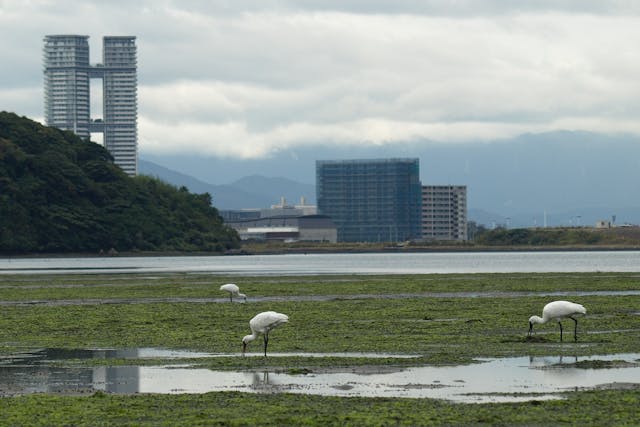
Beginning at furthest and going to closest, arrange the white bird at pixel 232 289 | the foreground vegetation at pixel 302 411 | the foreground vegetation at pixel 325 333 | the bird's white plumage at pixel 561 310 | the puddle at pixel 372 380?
the white bird at pixel 232 289, the bird's white plumage at pixel 561 310, the puddle at pixel 372 380, the foreground vegetation at pixel 325 333, the foreground vegetation at pixel 302 411

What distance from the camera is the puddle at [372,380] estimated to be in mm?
25234

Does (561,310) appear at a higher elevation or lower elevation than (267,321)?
higher

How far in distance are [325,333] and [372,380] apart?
11.5 metres

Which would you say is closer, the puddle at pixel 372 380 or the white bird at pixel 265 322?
the puddle at pixel 372 380

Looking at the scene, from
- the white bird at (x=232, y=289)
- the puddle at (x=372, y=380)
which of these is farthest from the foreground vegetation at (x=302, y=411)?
the white bird at (x=232, y=289)

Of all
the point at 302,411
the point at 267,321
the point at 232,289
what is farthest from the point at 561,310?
the point at 232,289

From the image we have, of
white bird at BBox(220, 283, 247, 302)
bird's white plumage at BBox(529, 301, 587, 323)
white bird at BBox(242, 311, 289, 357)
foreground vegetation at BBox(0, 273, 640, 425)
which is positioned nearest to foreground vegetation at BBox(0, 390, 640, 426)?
foreground vegetation at BBox(0, 273, 640, 425)

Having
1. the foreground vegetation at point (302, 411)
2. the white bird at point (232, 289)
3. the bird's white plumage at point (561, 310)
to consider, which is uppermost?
the bird's white plumage at point (561, 310)

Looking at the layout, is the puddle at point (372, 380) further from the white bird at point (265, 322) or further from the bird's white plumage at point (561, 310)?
the bird's white plumage at point (561, 310)

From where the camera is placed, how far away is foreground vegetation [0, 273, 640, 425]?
2250 cm

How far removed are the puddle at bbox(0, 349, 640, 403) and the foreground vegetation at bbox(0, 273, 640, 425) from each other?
995mm

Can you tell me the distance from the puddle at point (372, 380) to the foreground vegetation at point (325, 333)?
0.99 m

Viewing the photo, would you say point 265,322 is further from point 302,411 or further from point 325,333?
point 302,411

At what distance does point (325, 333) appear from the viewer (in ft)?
127
